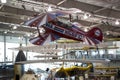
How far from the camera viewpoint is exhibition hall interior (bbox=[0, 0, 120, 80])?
453cm

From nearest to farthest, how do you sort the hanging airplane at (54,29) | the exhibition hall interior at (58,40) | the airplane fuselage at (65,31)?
1. the hanging airplane at (54,29)
2. the exhibition hall interior at (58,40)
3. the airplane fuselage at (65,31)

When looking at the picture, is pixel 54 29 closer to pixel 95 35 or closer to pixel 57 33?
pixel 57 33

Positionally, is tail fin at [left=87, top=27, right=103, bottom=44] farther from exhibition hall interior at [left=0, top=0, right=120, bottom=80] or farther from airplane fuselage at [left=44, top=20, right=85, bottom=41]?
airplane fuselage at [left=44, top=20, right=85, bottom=41]

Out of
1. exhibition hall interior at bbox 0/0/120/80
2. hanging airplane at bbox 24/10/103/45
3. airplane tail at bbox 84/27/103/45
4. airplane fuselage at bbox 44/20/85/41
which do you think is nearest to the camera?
hanging airplane at bbox 24/10/103/45

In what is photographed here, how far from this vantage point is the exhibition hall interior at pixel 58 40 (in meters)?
4.53

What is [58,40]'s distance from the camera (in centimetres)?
655

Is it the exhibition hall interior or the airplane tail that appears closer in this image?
the exhibition hall interior

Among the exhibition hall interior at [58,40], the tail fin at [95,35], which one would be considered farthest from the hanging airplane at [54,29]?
the tail fin at [95,35]

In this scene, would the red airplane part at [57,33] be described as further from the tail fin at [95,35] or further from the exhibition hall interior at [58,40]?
the tail fin at [95,35]

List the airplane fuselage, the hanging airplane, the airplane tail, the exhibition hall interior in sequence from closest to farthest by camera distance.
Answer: the hanging airplane < the exhibition hall interior < the airplane fuselage < the airplane tail

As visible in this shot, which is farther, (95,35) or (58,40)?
(58,40)

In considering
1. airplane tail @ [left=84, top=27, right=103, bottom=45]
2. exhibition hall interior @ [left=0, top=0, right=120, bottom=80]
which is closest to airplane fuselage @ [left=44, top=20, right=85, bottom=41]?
exhibition hall interior @ [left=0, top=0, right=120, bottom=80]

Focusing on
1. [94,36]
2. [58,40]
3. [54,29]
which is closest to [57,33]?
[54,29]

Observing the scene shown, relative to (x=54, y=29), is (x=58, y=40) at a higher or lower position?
lower
